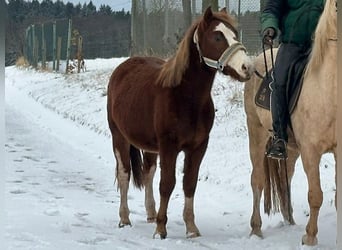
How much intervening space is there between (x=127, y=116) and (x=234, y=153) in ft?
9.70

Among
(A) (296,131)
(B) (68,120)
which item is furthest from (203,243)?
(B) (68,120)

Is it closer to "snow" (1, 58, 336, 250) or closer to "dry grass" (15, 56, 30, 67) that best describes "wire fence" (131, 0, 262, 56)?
"snow" (1, 58, 336, 250)

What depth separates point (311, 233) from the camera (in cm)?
371

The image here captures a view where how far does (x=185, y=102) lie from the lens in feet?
13.4

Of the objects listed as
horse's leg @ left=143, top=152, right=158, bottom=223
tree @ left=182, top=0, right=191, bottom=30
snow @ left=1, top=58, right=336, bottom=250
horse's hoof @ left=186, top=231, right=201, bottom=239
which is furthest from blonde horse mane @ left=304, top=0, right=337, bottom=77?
tree @ left=182, top=0, right=191, bottom=30

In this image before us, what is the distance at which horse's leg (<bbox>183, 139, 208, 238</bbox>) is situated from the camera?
4.30 metres

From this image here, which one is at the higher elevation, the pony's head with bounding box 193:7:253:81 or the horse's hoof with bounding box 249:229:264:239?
the pony's head with bounding box 193:7:253:81

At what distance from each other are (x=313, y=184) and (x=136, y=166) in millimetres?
1928

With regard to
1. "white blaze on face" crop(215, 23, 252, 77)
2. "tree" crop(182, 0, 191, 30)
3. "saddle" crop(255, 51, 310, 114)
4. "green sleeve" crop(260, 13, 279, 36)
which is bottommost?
"saddle" crop(255, 51, 310, 114)

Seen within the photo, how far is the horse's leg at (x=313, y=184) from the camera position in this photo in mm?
3596

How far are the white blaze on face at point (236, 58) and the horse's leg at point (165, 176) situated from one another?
31.5 inches

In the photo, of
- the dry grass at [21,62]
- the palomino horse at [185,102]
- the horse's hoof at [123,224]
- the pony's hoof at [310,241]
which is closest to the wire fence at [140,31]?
the dry grass at [21,62]

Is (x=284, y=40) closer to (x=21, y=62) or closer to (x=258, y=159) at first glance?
(x=258, y=159)

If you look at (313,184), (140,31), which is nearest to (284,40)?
(313,184)
